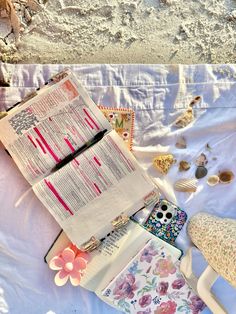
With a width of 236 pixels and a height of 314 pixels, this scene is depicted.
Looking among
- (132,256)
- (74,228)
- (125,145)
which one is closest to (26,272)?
(74,228)

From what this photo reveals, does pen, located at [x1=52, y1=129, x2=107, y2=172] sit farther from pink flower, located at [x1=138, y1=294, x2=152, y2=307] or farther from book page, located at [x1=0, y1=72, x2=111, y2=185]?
pink flower, located at [x1=138, y1=294, x2=152, y2=307]

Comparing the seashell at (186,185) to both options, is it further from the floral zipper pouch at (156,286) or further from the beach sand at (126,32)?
the beach sand at (126,32)

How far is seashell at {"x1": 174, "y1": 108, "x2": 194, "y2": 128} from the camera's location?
143 cm

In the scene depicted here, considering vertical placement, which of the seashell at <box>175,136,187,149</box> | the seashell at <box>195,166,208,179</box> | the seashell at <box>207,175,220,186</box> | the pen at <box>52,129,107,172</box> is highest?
the pen at <box>52,129,107,172</box>

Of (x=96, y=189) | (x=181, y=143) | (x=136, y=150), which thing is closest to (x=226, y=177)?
(x=181, y=143)

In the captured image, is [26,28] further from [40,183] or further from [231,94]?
[231,94]

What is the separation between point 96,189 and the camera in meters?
1.36

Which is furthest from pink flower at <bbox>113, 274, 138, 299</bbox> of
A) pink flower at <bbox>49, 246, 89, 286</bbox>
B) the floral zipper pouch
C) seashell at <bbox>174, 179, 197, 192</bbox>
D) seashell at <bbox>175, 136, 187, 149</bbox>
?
seashell at <bbox>175, 136, 187, 149</bbox>

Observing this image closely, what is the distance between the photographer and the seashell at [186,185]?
139cm

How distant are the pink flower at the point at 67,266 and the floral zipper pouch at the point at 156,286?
0.38ft

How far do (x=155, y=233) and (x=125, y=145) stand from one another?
0.83ft

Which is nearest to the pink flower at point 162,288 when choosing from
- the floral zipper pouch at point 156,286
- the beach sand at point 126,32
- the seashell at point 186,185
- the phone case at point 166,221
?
the floral zipper pouch at point 156,286

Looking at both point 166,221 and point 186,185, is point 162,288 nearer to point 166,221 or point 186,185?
point 166,221

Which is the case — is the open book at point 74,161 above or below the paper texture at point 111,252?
above
